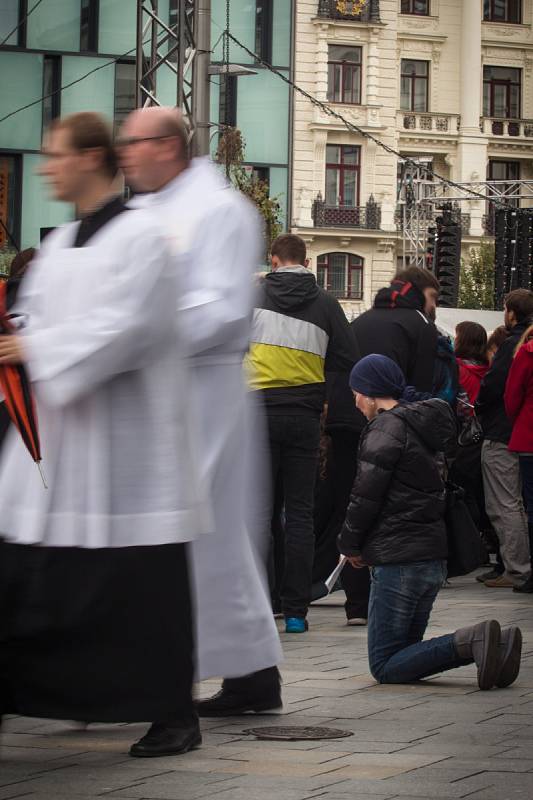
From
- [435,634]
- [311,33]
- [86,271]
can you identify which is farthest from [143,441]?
[311,33]

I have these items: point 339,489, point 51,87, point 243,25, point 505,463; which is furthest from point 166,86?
point 339,489

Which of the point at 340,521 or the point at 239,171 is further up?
the point at 239,171

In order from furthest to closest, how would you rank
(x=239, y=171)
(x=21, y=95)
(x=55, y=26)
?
(x=55, y=26) < (x=21, y=95) < (x=239, y=171)

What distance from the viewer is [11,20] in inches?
1385

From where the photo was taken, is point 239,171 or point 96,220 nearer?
point 96,220

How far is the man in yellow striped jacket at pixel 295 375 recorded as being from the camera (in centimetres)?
848

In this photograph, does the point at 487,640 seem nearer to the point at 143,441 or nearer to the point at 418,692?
the point at 418,692

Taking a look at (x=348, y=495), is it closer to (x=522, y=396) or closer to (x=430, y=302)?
(x=430, y=302)

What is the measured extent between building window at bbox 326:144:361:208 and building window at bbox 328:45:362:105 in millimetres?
1743

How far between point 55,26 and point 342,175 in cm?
2541

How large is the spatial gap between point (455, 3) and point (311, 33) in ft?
27.5

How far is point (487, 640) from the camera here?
6.44 metres

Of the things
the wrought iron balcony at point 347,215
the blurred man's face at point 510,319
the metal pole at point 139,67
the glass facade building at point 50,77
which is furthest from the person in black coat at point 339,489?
the wrought iron balcony at point 347,215

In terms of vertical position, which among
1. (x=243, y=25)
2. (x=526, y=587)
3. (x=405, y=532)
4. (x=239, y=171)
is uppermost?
(x=243, y=25)
